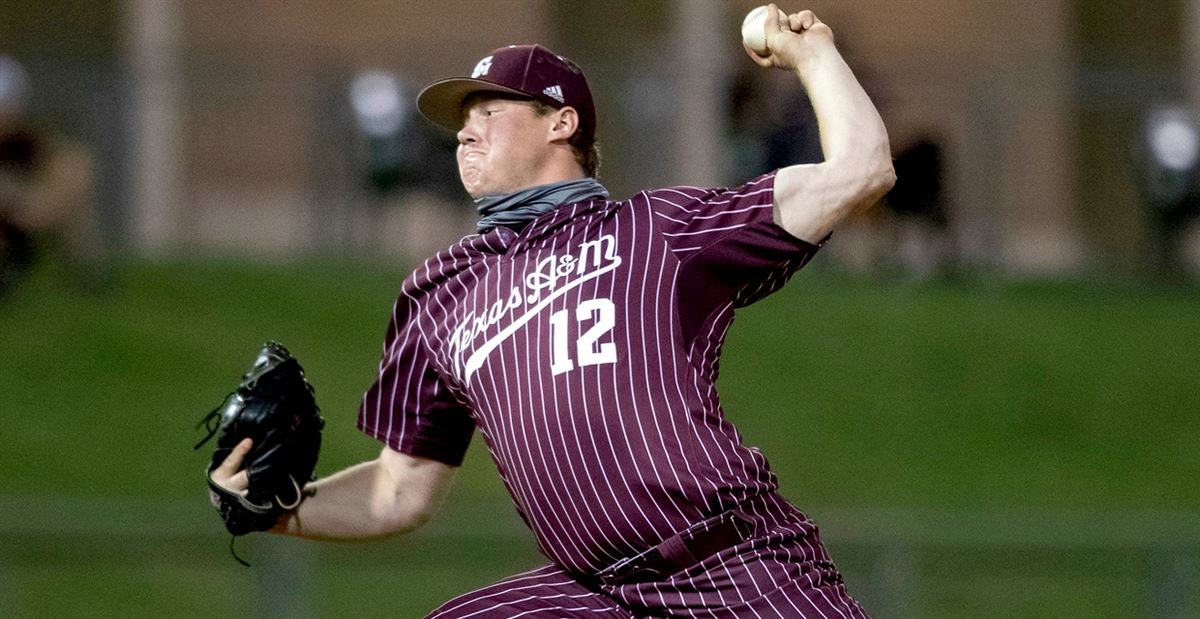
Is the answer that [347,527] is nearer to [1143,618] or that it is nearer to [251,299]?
[1143,618]

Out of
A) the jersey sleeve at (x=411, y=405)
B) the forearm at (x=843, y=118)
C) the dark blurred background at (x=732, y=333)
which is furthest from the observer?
the dark blurred background at (x=732, y=333)

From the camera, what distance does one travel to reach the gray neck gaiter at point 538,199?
4.56 metres

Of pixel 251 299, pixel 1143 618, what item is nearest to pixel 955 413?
pixel 1143 618

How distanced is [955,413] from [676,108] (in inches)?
112

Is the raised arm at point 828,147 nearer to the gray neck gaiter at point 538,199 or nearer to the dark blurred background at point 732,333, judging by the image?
the gray neck gaiter at point 538,199

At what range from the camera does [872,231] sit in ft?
45.1

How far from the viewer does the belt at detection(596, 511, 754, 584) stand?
166 inches

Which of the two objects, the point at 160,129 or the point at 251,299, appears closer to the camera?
the point at 251,299

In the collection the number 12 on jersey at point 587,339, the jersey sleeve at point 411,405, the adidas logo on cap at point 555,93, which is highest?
the adidas logo on cap at point 555,93

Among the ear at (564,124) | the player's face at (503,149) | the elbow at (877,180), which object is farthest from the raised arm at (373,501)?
the elbow at (877,180)

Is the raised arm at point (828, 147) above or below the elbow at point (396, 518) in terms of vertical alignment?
above

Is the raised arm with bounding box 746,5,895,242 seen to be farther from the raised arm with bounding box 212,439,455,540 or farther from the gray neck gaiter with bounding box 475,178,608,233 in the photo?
the raised arm with bounding box 212,439,455,540

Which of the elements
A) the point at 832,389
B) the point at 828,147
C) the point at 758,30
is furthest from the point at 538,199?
the point at 832,389

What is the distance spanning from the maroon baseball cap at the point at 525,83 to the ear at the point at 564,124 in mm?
14
